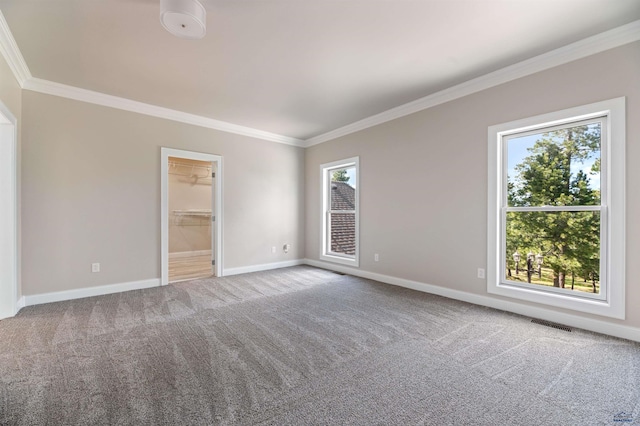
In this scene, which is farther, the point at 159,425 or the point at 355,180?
the point at 355,180

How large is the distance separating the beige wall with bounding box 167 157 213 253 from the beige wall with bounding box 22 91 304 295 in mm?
2836

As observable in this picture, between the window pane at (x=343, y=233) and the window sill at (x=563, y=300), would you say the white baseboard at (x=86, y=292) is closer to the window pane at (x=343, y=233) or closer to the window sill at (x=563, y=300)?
the window pane at (x=343, y=233)

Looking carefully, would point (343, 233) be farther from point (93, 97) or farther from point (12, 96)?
point (12, 96)

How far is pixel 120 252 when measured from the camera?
3873mm

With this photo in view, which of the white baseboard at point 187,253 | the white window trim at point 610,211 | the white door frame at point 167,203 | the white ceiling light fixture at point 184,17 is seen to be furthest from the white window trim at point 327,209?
the white baseboard at point 187,253

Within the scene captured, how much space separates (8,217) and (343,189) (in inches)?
177

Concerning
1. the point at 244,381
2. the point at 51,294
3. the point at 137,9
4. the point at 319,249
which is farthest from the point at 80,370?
the point at 319,249

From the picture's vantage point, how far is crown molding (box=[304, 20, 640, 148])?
2414 millimetres

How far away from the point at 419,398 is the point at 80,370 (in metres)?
→ 2.31

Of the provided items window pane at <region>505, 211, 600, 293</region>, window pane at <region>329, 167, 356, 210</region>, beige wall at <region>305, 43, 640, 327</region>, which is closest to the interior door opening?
window pane at <region>329, 167, 356, 210</region>

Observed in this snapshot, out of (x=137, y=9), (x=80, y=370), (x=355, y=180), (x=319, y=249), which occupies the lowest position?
(x=80, y=370)

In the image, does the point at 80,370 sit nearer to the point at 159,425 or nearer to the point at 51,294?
the point at 159,425

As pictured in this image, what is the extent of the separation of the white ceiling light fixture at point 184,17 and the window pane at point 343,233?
364 cm

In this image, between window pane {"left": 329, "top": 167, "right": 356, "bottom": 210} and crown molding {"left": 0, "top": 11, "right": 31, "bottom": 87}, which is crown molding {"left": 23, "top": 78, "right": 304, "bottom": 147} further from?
window pane {"left": 329, "top": 167, "right": 356, "bottom": 210}
